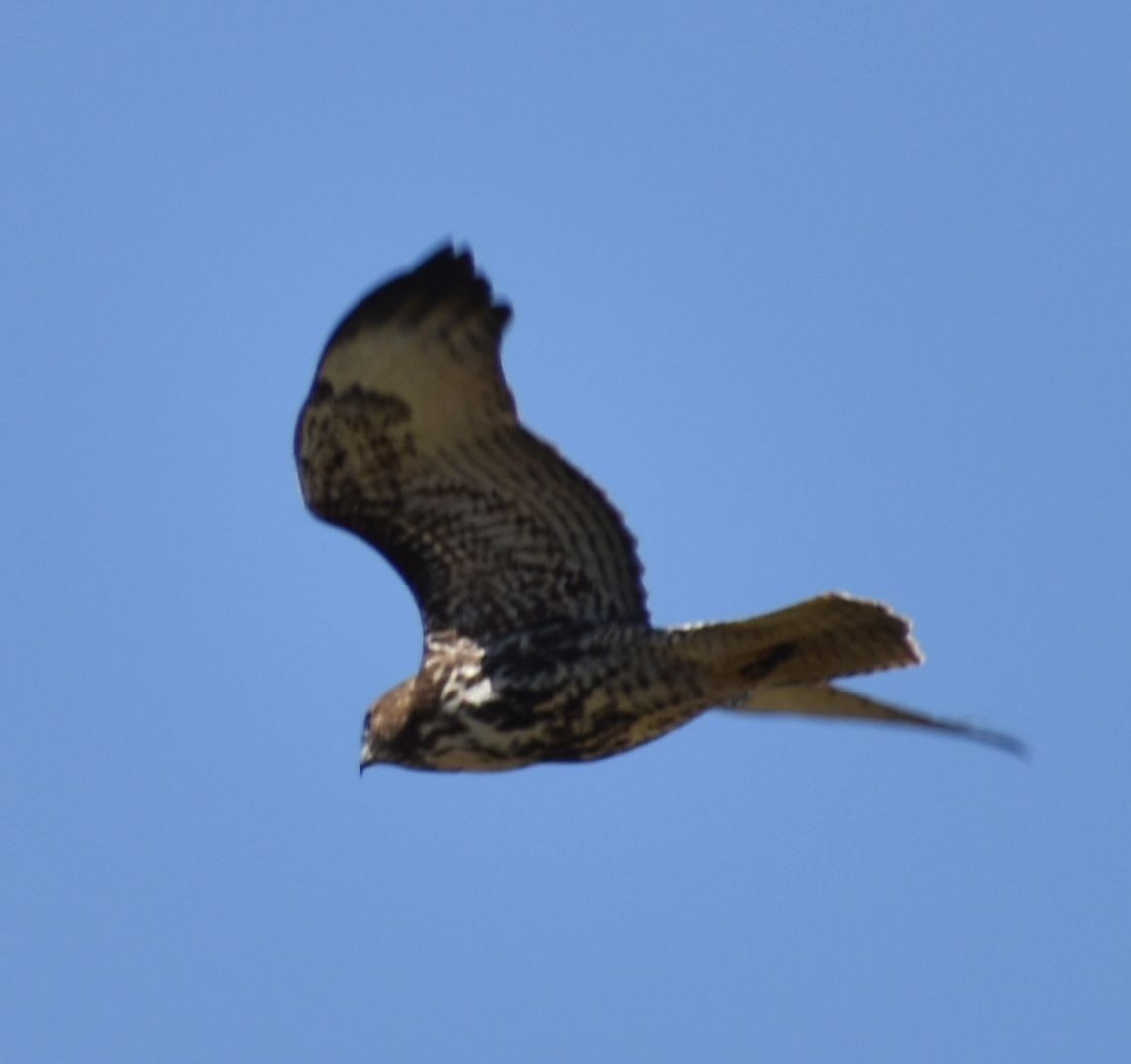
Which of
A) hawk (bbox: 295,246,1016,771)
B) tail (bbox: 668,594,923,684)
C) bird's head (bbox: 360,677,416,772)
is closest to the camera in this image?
tail (bbox: 668,594,923,684)

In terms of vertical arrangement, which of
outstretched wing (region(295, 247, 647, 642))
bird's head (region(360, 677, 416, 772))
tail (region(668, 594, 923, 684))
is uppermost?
outstretched wing (region(295, 247, 647, 642))

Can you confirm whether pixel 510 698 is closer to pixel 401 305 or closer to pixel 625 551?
pixel 625 551

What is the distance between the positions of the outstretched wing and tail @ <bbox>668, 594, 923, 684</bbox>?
0.54 m

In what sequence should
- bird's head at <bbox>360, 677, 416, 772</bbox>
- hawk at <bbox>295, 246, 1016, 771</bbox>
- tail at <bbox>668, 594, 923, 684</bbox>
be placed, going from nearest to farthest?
tail at <bbox>668, 594, 923, 684</bbox> → hawk at <bbox>295, 246, 1016, 771</bbox> → bird's head at <bbox>360, 677, 416, 772</bbox>

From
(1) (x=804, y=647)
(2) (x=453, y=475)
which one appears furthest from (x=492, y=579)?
(1) (x=804, y=647)

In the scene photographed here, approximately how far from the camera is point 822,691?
35.8 ft

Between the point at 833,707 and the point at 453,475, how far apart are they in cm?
179

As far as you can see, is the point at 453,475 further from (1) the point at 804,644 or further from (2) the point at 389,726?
(1) the point at 804,644

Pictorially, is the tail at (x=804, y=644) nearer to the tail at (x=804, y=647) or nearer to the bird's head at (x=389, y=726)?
the tail at (x=804, y=647)

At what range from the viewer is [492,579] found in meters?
10.8

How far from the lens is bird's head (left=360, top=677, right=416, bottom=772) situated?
10586 millimetres

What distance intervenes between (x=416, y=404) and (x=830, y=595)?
1.74m

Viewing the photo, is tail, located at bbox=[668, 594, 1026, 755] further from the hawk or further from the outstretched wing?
the outstretched wing

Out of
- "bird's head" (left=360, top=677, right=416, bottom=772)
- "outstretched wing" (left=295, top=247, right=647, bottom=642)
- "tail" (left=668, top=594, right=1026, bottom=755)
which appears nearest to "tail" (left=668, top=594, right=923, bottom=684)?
"tail" (left=668, top=594, right=1026, bottom=755)
